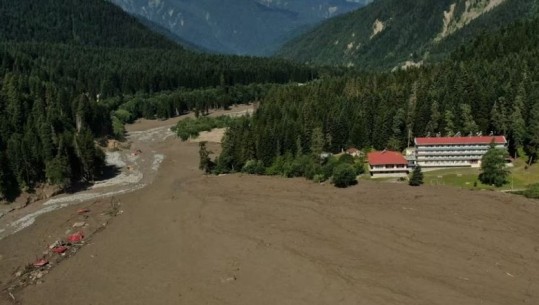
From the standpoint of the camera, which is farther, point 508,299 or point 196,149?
point 196,149

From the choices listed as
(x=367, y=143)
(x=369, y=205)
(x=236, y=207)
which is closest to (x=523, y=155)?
(x=367, y=143)

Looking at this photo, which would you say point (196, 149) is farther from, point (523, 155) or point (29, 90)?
point (523, 155)

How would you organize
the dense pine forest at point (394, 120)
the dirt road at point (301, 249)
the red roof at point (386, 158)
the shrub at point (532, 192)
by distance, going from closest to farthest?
the dirt road at point (301, 249) → the shrub at point (532, 192) → the red roof at point (386, 158) → the dense pine forest at point (394, 120)

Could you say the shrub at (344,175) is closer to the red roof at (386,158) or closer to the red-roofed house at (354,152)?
the red roof at (386,158)

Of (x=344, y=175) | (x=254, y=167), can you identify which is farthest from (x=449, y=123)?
(x=254, y=167)

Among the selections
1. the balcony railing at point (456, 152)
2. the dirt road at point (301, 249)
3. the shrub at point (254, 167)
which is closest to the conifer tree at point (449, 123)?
the balcony railing at point (456, 152)

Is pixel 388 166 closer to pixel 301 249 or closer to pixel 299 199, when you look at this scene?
pixel 299 199
